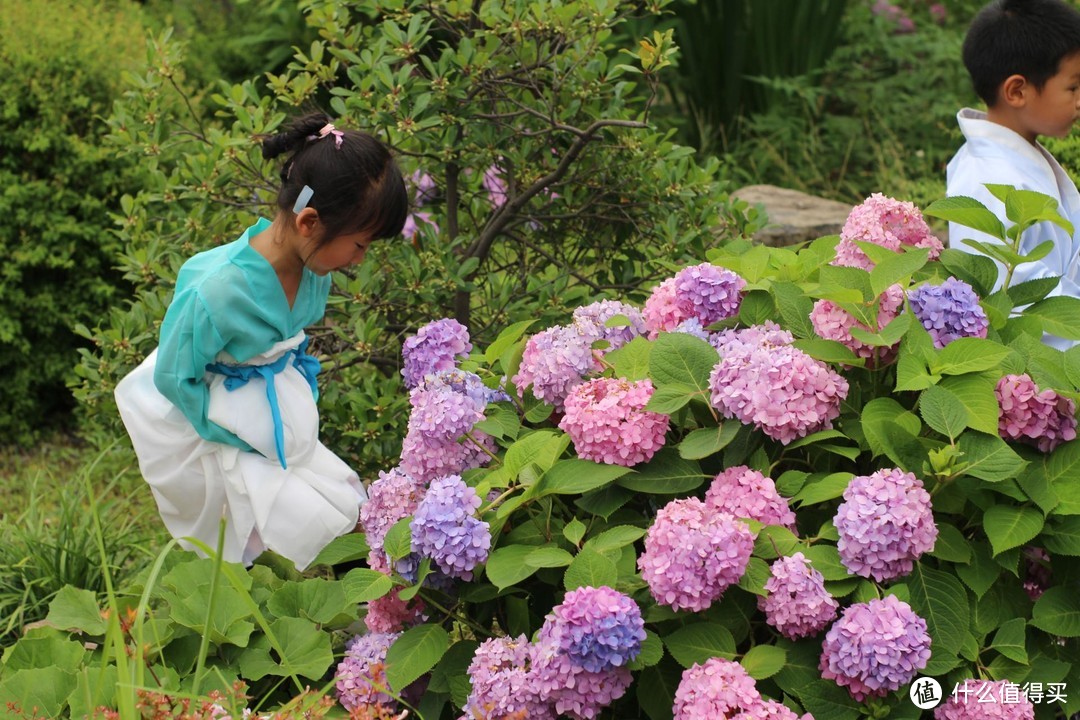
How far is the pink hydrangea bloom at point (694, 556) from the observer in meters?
1.78

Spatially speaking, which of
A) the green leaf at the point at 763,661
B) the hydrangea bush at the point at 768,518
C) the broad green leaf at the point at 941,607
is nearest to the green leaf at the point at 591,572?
the hydrangea bush at the point at 768,518

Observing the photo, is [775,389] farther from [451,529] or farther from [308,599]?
[308,599]

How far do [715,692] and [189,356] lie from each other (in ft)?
5.16

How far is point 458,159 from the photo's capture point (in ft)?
11.6

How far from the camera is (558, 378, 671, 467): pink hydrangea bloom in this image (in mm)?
1978

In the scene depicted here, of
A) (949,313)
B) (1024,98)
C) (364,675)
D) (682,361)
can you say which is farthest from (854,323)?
(1024,98)

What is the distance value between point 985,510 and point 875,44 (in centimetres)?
618

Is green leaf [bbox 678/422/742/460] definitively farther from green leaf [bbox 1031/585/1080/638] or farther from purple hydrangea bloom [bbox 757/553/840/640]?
green leaf [bbox 1031/585/1080/638]

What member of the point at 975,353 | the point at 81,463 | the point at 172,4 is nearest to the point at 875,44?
the point at 172,4

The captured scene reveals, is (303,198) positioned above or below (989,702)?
above

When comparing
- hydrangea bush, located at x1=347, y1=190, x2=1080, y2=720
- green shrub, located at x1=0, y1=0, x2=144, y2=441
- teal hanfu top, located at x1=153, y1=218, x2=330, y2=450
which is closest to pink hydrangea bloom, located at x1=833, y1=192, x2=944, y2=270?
hydrangea bush, located at x1=347, y1=190, x2=1080, y2=720

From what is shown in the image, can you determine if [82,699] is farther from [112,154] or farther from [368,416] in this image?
[112,154]

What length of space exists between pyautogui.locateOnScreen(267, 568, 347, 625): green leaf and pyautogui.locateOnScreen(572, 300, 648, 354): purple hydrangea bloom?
2.19ft

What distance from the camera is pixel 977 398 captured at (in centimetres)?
193
